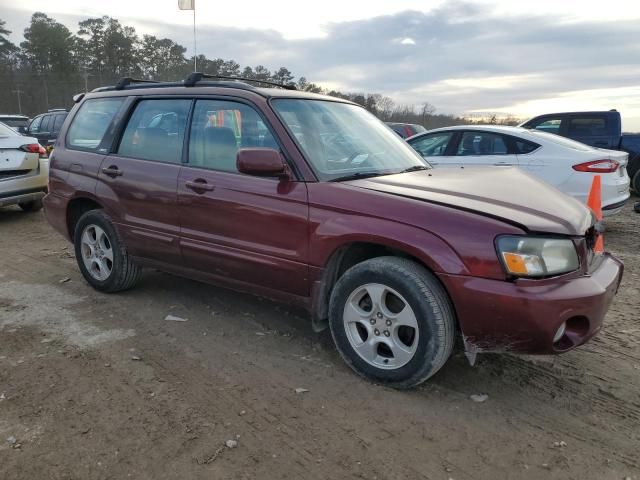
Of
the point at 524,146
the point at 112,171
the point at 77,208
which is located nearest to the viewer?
the point at 112,171

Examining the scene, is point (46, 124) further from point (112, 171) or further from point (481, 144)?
point (481, 144)

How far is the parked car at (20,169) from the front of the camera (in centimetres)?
746

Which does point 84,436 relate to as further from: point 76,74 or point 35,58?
point 35,58

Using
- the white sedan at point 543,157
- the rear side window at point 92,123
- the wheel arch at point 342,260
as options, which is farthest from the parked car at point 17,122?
the wheel arch at point 342,260

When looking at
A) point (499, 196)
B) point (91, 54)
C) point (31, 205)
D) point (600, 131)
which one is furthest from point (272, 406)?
point (91, 54)

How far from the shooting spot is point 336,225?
3.04 metres

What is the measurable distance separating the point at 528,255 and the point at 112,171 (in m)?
3.25

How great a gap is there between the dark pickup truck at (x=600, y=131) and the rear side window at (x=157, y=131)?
8737mm

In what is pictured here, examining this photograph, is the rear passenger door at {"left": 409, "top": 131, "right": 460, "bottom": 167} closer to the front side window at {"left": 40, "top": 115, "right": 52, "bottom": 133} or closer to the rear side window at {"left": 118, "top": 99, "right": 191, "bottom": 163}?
the rear side window at {"left": 118, "top": 99, "right": 191, "bottom": 163}

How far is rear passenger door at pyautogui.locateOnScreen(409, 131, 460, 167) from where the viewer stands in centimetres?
740

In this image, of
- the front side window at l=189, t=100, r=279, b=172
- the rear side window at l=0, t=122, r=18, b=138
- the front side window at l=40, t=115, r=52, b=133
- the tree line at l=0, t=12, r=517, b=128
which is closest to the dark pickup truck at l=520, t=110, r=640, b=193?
the front side window at l=189, t=100, r=279, b=172

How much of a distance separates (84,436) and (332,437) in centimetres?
123

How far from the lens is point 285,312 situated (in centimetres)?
422

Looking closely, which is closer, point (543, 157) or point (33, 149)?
point (543, 157)
